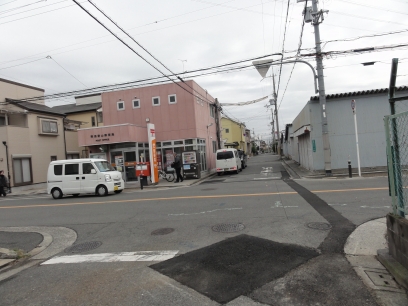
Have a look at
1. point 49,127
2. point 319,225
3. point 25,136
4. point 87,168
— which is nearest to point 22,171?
point 25,136

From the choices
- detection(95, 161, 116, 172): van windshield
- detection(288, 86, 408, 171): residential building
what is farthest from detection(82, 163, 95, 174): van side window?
detection(288, 86, 408, 171): residential building

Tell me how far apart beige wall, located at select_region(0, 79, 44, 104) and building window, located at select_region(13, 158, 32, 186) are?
5.33 metres

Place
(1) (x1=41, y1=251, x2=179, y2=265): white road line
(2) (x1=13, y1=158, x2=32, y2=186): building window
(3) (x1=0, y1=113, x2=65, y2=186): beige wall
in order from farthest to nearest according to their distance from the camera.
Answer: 1. (2) (x1=13, y1=158, x2=32, y2=186): building window
2. (3) (x1=0, y1=113, x2=65, y2=186): beige wall
3. (1) (x1=41, y1=251, x2=179, y2=265): white road line

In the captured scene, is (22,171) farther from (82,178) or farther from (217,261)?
(217,261)

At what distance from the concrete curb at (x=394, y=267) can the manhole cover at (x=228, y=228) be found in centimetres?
287

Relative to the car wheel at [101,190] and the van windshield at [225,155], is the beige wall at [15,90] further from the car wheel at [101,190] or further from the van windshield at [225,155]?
the van windshield at [225,155]

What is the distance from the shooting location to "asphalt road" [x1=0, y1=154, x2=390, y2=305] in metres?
3.78

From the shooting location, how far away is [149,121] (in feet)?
79.7

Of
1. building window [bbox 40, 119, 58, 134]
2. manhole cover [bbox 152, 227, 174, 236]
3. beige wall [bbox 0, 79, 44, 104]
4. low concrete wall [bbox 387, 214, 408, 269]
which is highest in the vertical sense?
beige wall [bbox 0, 79, 44, 104]

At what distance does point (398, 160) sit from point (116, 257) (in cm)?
500

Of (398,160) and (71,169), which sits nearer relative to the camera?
(398,160)

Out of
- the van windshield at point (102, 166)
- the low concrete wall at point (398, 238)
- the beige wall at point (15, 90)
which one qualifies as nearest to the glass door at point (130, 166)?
the van windshield at point (102, 166)

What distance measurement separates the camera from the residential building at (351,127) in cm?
1722

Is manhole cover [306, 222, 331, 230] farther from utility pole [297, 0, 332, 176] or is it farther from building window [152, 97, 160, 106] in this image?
building window [152, 97, 160, 106]
